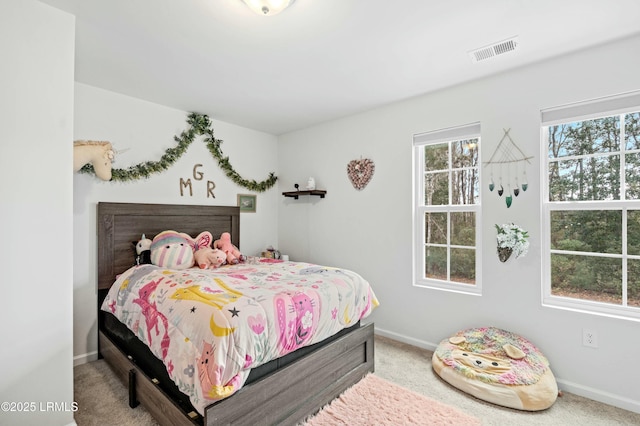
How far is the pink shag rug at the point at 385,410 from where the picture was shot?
1.95 m

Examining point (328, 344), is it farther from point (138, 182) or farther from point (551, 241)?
point (138, 182)

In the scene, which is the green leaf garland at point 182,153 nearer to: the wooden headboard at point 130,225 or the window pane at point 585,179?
the wooden headboard at point 130,225

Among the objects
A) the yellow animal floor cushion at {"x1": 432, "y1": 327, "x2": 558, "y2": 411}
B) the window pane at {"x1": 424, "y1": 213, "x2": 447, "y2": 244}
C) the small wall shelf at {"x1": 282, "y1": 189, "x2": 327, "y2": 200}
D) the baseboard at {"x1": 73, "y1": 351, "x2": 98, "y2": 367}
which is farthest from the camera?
→ the small wall shelf at {"x1": 282, "y1": 189, "x2": 327, "y2": 200}

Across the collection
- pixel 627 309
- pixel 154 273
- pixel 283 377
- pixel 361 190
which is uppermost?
pixel 361 190

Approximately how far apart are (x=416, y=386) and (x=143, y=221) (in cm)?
295

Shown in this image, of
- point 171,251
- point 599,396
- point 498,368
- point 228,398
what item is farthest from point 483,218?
point 171,251

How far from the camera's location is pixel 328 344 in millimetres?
2217

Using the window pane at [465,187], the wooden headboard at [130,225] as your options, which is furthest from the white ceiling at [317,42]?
the wooden headboard at [130,225]

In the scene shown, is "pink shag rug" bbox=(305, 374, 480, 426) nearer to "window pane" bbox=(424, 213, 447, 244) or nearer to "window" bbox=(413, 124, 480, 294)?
"window" bbox=(413, 124, 480, 294)

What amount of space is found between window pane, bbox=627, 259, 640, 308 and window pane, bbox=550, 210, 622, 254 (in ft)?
0.37

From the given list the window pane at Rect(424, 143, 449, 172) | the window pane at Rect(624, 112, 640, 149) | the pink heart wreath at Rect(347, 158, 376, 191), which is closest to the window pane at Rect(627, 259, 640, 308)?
the window pane at Rect(624, 112, 640, 149)

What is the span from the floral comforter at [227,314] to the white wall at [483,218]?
839mm

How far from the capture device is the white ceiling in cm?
182

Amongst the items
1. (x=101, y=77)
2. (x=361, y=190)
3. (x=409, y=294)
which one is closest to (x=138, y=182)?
(x=101, y=77)
